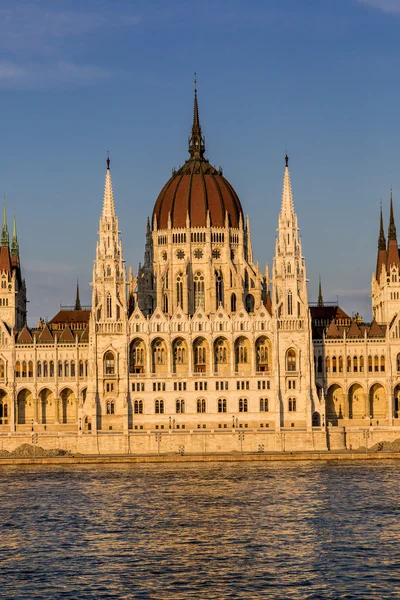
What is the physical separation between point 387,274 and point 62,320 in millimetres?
43429

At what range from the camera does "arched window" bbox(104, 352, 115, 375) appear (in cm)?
15025

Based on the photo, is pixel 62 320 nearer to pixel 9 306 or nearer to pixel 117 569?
pixel 9 306

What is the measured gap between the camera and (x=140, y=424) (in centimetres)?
14912

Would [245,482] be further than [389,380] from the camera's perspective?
No

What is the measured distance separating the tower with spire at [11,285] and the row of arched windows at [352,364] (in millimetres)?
39038

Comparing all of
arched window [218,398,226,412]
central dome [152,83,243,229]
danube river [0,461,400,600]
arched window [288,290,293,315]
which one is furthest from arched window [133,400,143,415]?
central dome [152,83,243,229]

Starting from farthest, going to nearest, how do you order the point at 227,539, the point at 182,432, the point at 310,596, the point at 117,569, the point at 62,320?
1. the point at 62,320
2. the point at 182,432
3. the point at 227,539
4. the point at 117,569
5. the point at 310,596

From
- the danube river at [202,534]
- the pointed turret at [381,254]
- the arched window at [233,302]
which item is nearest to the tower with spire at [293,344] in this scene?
the arched window at [233,302]

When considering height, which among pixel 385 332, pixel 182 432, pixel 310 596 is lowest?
pixel 310 596

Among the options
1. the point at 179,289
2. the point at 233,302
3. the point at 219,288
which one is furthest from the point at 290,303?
the point at 179,289

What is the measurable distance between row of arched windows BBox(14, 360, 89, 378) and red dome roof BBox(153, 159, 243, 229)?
22.4 m

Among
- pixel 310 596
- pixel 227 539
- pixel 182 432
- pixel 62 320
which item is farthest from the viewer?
pixel 62 320

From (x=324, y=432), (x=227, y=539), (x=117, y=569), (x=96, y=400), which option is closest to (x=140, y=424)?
(x=96, y=400)

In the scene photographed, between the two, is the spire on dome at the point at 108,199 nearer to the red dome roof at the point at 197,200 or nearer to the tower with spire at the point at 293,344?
the red dome roof at the point at 197,200
